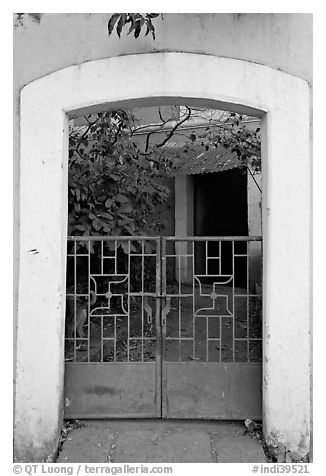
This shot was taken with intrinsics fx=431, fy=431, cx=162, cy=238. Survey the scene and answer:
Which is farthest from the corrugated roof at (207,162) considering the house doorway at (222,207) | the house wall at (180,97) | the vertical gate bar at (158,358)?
the vertical gate bar at (158,358)

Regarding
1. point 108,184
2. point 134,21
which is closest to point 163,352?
point 108,184

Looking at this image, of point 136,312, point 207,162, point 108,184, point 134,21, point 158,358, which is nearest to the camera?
point 134,21

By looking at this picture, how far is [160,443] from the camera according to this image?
10.9 ft

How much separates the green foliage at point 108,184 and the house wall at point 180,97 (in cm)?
130

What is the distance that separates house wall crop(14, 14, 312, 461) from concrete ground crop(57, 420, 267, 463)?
20cm

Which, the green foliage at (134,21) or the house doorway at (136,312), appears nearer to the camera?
the green foliage at (134,21)

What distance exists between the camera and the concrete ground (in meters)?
3.19

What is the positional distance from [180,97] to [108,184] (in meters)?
2.05

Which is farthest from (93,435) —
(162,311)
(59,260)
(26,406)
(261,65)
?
(261,65)

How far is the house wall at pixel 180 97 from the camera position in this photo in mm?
3242

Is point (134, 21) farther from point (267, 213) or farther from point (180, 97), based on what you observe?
point (267, 213)

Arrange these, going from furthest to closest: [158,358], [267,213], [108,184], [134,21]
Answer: [108,184] < [158,358] < [267,213] < [134,21]

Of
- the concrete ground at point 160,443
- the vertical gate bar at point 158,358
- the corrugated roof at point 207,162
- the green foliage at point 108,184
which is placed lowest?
the concrete ground at point 160,443

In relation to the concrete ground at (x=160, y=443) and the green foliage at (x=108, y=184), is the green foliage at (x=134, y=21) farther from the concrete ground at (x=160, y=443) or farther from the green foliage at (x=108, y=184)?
the concrete ground at (x=160, y=443)
